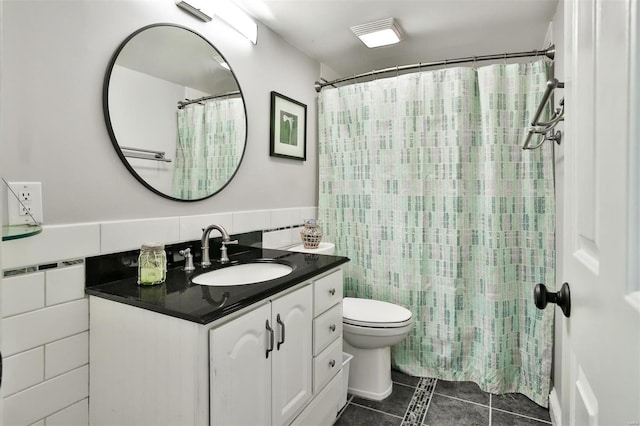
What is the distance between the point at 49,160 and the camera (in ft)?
3.71

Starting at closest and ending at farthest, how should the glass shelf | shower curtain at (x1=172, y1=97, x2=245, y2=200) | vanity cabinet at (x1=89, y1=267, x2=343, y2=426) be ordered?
the glass shelf
vanity cabinet at (x1=89, y1=267, x2=343, y2=426)
shower curtain at (x1=172, y1=97, x2=245, y2=200)

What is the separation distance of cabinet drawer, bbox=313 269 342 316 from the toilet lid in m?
0.28

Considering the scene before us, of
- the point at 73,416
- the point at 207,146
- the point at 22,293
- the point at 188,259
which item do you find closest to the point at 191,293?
the point at 188,259

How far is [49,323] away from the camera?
1114 mm

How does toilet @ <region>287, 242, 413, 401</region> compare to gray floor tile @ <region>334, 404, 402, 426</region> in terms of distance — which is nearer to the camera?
gray floor tile @ <region>334, 404, 402, 426</region>

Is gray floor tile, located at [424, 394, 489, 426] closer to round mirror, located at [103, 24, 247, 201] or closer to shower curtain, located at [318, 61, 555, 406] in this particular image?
shower curtain, located at [318, 61, 555, 406]

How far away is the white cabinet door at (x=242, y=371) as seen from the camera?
1020mm

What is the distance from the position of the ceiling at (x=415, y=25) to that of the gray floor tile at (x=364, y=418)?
2247mm

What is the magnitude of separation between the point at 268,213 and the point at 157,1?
120cm

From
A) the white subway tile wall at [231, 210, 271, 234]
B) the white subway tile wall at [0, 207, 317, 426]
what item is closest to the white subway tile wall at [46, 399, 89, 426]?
the white subway tile wall at [0, 207, 317, 426]

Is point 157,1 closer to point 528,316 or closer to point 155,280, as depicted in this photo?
point 155,280

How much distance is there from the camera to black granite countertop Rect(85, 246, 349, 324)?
3.32 ft

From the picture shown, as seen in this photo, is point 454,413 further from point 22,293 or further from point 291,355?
point 22,293

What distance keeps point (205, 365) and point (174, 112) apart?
110 centimetres
